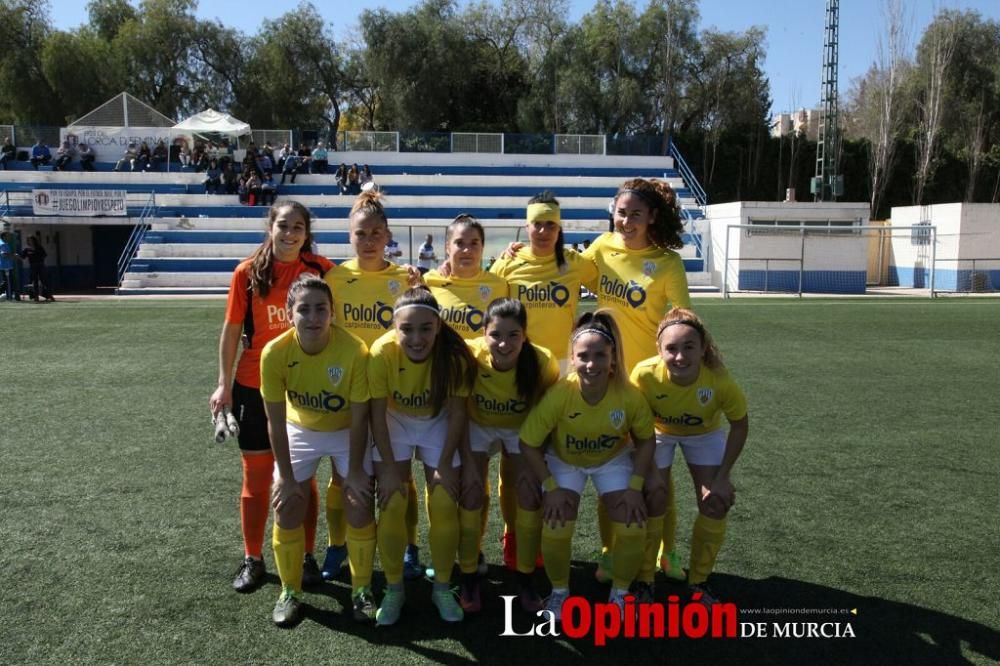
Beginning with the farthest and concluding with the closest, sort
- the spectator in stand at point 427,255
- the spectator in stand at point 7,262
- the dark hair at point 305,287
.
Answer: the spectator in stand at point 427,255
the spectator in stand at point 7,262
the dark hair at point 305,287

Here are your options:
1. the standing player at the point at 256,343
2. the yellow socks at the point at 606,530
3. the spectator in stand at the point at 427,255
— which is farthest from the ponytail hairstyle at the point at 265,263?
the spectator in stand at the point at 427,255

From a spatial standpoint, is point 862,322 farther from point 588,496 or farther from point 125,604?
point 125,604

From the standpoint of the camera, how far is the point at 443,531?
10.4 ft

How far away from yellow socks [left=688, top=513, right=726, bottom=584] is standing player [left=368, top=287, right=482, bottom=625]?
3.20 ft

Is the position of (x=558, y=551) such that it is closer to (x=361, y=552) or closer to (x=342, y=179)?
(x=361, y=552)

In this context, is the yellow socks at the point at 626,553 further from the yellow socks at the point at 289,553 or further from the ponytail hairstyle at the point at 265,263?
the ponytail hairstyle at the point at 265,263

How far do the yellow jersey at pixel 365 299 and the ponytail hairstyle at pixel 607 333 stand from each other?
0.87 meters

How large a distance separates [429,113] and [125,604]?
1392 inches

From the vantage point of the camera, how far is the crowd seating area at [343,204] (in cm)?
2036

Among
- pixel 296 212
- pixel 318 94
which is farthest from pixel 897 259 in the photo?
pixel 318 94

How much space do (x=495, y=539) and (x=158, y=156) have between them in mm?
26141

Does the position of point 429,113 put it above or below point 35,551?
above

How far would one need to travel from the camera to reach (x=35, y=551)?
3684mm

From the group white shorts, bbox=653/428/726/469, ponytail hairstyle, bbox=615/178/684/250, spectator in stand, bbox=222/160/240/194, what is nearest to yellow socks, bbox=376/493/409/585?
white shorts, bbox=653/428/726/469
